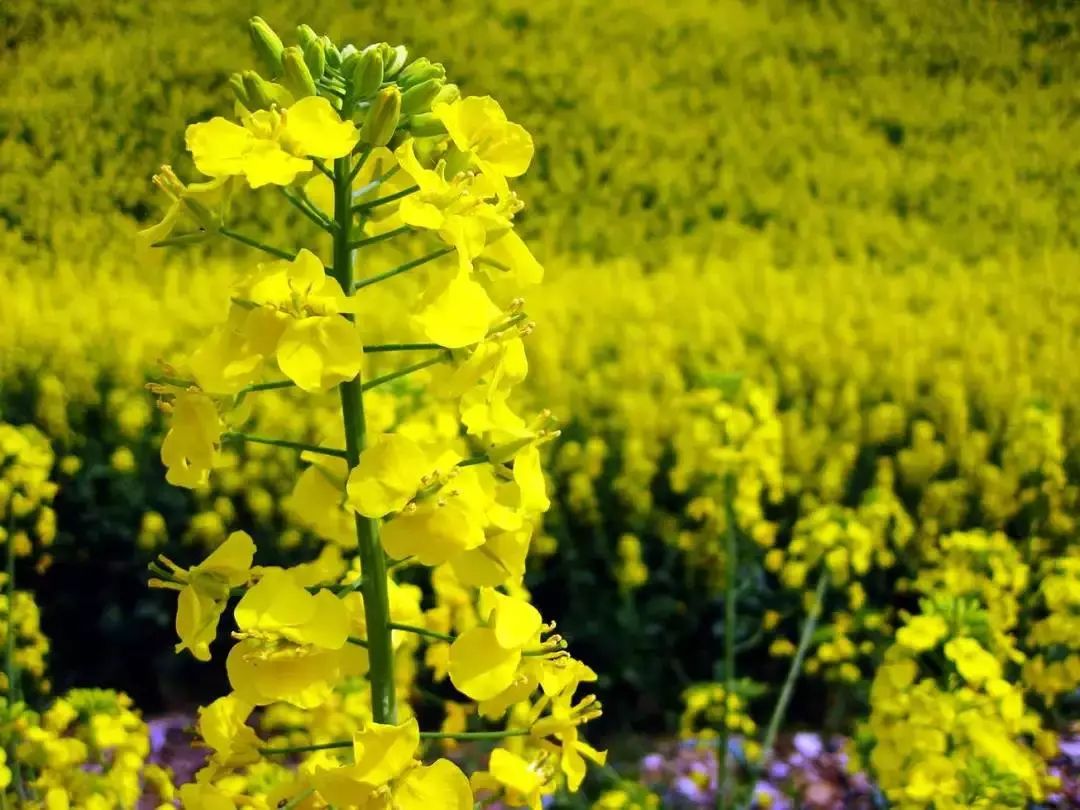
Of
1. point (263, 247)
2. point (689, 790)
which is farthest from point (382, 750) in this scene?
point (689, 790)

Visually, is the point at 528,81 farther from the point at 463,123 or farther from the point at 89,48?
the point at 463,123

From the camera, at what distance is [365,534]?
2.17ft

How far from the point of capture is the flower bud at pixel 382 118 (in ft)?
2.10

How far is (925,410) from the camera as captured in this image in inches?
91.3

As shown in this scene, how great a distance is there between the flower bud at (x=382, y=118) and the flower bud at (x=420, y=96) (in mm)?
35

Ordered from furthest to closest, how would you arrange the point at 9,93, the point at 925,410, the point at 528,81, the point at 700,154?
the point at 700,154
the point at 528,81
the point at 925,410
the point at 9,93

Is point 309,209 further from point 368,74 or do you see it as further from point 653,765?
point 653,765

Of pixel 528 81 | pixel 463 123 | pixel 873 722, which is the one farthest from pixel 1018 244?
pixel 463 123

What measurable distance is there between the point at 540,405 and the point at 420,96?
1.54 metres

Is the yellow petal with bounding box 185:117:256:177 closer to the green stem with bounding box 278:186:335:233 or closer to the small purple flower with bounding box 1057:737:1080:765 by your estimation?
the green stem with bounding box 278:186:335:233

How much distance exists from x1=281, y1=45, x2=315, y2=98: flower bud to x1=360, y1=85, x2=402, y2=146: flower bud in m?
0.04

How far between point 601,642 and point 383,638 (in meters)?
1.53

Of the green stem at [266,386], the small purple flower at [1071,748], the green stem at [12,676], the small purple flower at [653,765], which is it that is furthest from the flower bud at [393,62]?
the small purple flower at [1071,748]

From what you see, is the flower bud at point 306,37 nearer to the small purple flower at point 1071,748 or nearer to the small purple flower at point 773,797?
the small purple flower at point 773,797
